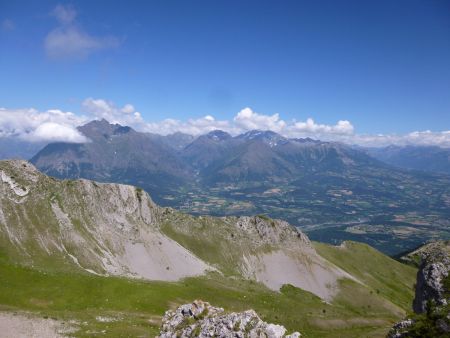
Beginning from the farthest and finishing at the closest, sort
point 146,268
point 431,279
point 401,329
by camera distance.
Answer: point 146,268 < point 431,279 < point 401,329

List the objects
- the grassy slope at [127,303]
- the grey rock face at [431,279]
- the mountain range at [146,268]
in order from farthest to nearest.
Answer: the mountain range at [146,268] → the grey rock face at [431,279] → the grassy slope at [127,303]

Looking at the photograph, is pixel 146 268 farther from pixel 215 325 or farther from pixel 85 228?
pixel 215 325

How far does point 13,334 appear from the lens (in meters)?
47.1

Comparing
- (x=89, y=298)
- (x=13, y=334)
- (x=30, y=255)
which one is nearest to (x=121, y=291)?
(x=89, y=298)

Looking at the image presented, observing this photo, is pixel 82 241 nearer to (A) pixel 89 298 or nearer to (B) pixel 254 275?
(A) pixel 89 298

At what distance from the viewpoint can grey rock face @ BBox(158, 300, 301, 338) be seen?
3269cm

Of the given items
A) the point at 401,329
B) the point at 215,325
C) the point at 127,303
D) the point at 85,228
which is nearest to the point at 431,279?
the point at 401,329

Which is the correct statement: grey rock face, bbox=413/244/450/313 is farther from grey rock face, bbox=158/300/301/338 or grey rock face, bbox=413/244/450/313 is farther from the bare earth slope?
the bare earth slope

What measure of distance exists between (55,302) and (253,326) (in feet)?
146

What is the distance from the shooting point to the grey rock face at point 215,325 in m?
32.7

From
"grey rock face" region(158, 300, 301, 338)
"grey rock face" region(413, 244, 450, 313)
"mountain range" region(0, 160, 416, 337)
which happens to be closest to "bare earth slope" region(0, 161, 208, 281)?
"mountain range" region(0, 160, 416, 337)

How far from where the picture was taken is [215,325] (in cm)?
3369

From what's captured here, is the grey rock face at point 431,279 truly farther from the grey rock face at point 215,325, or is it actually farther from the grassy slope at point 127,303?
the grey rock face at point 215,325

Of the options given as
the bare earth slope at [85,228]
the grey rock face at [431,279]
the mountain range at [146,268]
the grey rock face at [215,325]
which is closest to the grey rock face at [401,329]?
the grey rock face at [215,325]
